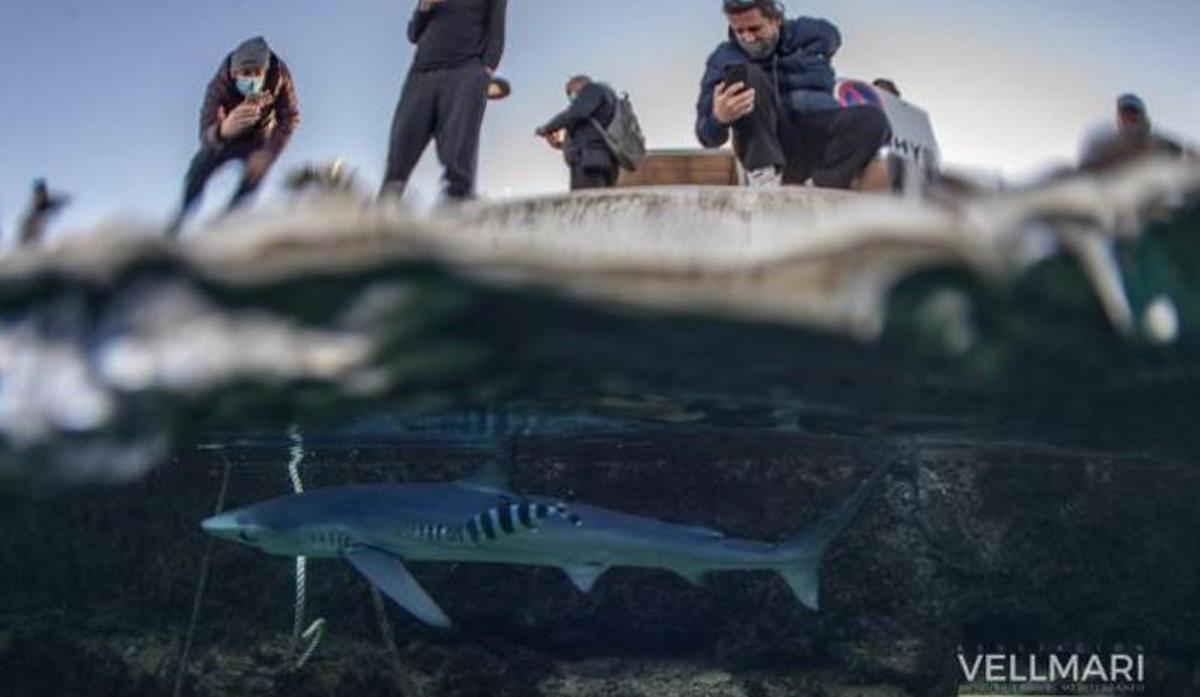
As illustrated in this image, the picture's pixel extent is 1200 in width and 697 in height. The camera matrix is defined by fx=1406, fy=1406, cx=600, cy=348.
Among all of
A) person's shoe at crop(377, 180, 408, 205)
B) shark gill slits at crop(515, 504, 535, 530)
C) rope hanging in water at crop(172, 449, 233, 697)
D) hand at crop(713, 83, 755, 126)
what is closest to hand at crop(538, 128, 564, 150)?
person's shoe at crop(377, 180, 408, 205)

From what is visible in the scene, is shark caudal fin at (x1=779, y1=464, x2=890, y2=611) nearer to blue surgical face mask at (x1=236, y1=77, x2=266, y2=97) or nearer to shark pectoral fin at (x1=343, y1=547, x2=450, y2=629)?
shark pectoral fin at (x1=343, y1=547, x2=450, y2=629)

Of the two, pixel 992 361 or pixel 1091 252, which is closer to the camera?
pixel 1091 252

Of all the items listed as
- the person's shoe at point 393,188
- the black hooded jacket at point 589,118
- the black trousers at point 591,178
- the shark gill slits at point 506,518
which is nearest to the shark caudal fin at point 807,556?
the shark gill slits at point 506,518

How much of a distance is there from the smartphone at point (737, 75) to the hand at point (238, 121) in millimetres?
2888

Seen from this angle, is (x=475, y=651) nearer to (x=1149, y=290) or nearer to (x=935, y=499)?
(x=935, y=499)

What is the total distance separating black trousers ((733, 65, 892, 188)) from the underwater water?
3.74ft

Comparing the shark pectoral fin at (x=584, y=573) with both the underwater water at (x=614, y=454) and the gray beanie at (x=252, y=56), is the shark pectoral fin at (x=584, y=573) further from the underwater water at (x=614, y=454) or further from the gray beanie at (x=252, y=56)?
the gray beanie at (x=252, y=56)

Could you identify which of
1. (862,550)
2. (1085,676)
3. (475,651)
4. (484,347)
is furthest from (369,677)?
(1085,676)

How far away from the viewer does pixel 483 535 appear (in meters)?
10.1

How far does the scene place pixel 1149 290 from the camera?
7262mm

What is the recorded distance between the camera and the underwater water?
6.92 meters

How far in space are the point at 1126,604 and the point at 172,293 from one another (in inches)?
370

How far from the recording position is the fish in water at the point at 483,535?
10.1 metres

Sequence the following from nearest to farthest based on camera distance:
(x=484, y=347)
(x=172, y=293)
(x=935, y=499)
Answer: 1. (x=172, y=293)
2. (x=484, y=347)
3. (x=935, y=499)
